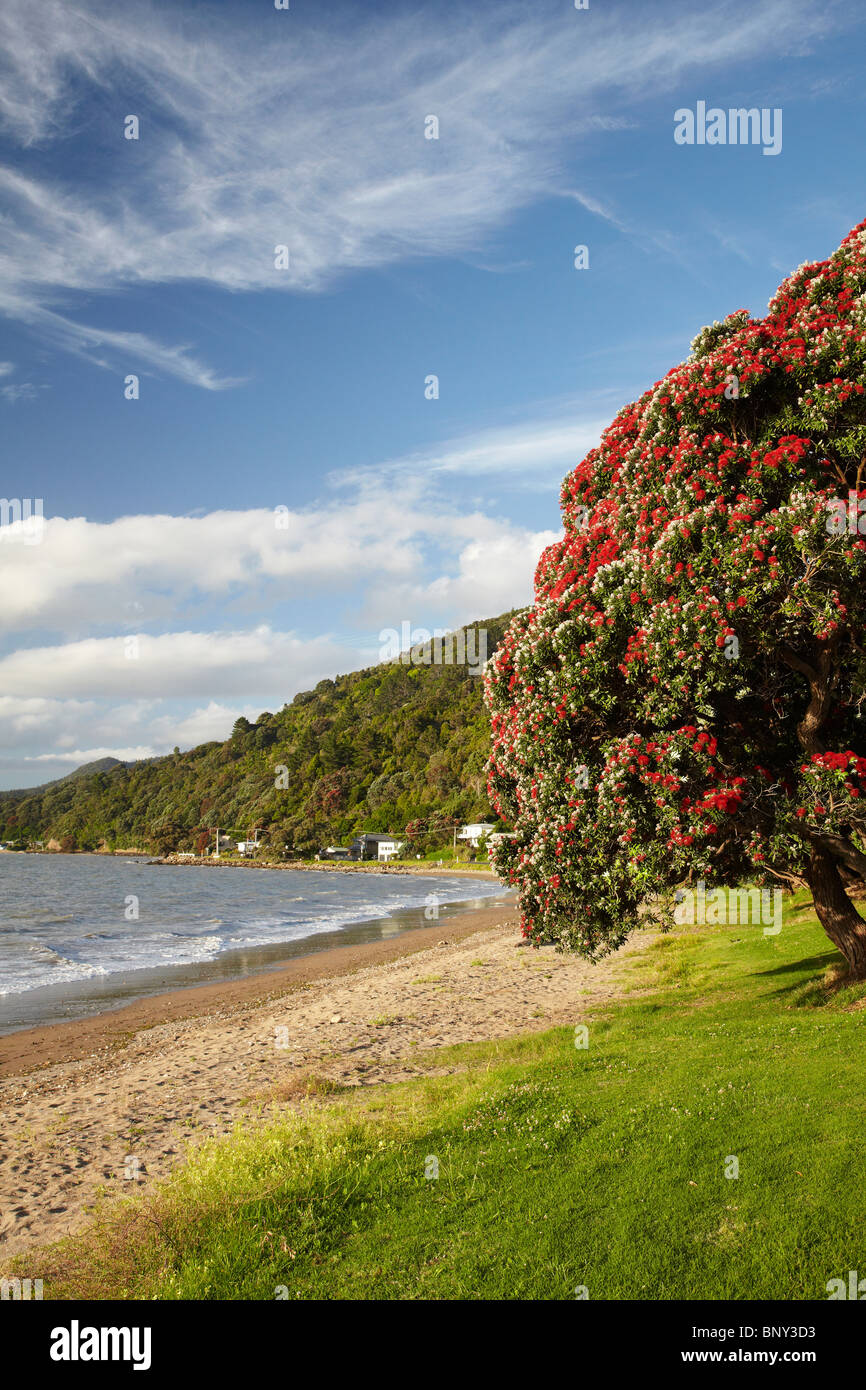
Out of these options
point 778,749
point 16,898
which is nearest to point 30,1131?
point 778,749

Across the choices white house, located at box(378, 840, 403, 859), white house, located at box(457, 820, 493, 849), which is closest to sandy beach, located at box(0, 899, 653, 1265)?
white house, located at box(457, 820, 493, 849)

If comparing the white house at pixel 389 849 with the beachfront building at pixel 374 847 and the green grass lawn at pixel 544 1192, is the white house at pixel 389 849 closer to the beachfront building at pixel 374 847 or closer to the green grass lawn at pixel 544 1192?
the beachfront building at pixel 374 847

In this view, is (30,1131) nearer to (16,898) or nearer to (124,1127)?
(124,1127)

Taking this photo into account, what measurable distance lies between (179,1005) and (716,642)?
77.2 ft

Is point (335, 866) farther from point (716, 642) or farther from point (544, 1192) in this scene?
point (544, 1192)

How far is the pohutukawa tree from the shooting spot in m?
10.9

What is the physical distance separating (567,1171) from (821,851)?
770 centimetres

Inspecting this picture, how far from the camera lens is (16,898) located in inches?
2881

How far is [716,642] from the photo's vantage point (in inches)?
418

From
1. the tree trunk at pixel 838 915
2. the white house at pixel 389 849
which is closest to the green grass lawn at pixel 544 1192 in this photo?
the tree trunk at pixel 838 915

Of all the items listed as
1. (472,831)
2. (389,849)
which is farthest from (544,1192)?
(389,849)

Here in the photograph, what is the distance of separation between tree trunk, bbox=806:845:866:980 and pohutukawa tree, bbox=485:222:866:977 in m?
1.79

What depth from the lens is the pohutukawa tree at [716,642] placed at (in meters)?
10.9

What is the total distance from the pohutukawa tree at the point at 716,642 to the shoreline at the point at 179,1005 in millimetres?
14814
